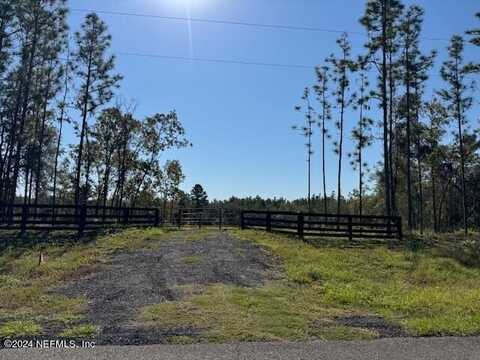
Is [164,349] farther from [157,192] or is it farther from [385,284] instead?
[157,192]

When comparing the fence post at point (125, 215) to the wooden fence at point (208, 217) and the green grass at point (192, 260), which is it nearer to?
the wooden fence at point (208, 217)

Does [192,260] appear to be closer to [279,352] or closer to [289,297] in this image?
[289,297]

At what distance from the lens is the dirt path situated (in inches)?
250

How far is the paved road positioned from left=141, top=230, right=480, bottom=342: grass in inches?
14.0

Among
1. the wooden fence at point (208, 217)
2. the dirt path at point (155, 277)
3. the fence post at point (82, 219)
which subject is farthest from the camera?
the wooden fence at point (208, 217)

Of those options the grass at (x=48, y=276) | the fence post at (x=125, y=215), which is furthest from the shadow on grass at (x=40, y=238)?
the fence post at (x=125, y=215)

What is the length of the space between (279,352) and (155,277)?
5.40m

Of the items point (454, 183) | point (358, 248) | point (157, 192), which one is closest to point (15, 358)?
point (358, 248)

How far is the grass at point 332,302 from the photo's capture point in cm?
646

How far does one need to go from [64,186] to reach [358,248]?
3898 cm

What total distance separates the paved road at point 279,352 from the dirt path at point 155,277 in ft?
1.46

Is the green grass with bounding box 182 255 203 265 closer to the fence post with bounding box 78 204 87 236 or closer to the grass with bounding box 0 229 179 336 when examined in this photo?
the grass with bounding box 0 229 179 336

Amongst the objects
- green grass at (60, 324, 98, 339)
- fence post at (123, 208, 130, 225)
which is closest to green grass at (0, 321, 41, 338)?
green grass at (60, 324, 98, 339)

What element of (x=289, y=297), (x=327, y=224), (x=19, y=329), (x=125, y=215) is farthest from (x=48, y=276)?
(x=327, y=224)
